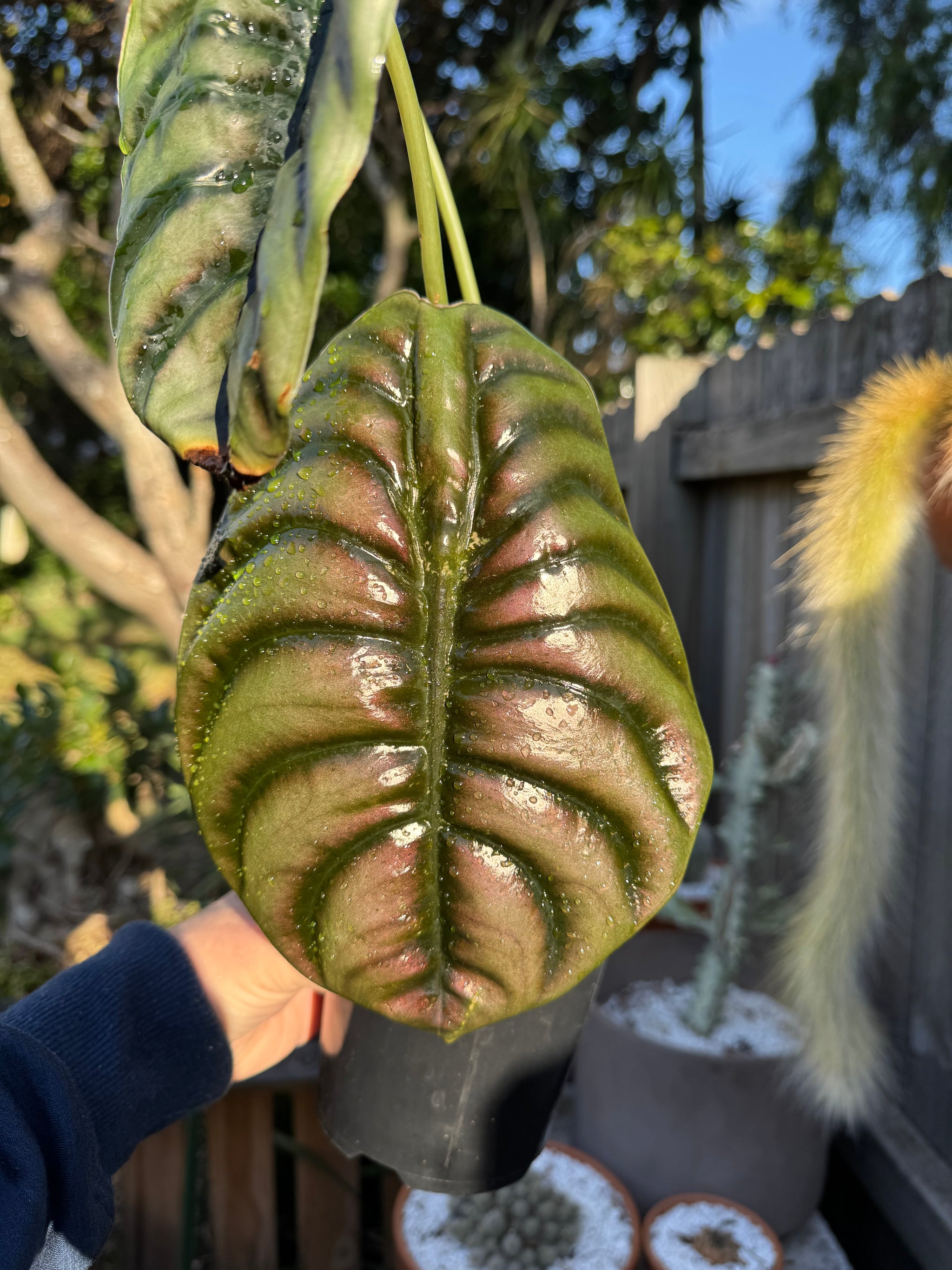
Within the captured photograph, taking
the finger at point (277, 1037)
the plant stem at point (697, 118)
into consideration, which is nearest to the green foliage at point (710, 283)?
the plant stem at point (697, 118)

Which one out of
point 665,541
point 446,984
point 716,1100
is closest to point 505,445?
point 446,984

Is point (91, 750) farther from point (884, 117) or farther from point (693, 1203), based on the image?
point (884, 117)

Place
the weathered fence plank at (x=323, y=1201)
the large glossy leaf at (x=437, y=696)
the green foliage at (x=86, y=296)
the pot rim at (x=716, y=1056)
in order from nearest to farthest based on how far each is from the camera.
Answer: the large glossy leaf at (x=437, y=696) → the pot rim at (x=716, y=1056) → the weathered fence plank at (x=323, y=1201) → the green foliage at (x=86, y=296)

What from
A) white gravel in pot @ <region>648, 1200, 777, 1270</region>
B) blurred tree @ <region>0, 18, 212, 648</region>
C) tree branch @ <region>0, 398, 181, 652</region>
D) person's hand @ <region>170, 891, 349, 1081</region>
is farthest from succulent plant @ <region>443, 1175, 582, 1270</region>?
tree branch @ <region>0, 398, 181, 652</region>

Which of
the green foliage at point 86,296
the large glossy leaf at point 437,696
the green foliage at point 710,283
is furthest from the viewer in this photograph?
the green foliage at point 86,296

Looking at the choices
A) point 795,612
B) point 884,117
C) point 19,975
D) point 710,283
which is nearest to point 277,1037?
point 795,612

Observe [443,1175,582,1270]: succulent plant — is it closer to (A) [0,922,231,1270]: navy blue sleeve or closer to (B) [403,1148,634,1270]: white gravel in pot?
(B) [403,1148,634,1270]: white gravel in pot

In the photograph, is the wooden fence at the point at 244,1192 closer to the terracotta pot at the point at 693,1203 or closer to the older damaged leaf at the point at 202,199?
the terracotta pot at the point at 693,1203
